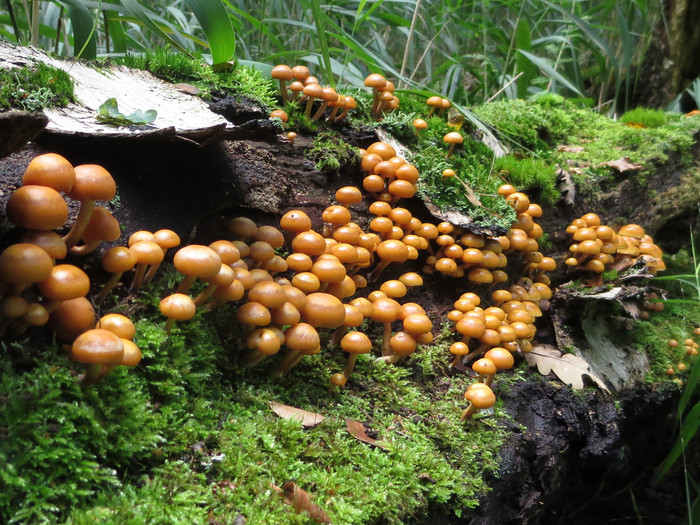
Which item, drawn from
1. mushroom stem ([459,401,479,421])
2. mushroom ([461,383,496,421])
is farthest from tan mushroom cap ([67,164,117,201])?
mushroom stem ([459,401,479,421])

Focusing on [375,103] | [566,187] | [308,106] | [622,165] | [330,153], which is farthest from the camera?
[622,165]

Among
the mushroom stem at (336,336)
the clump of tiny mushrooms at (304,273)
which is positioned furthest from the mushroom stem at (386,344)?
the mushroom stem at (336,336)

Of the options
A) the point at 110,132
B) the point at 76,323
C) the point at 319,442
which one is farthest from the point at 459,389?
the point at 110,132

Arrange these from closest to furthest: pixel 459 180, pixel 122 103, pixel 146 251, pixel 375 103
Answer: pixel 146 251 → pixel 122 103 → pixel 459 180 → pixel 375 103

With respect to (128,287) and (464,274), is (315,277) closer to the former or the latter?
(128,287)

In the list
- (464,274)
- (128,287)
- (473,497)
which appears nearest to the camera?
(128,287)

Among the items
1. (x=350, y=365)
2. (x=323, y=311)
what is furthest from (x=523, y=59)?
(x=323, y=311)

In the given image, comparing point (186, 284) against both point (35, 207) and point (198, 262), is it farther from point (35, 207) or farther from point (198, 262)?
point (35, 207)
